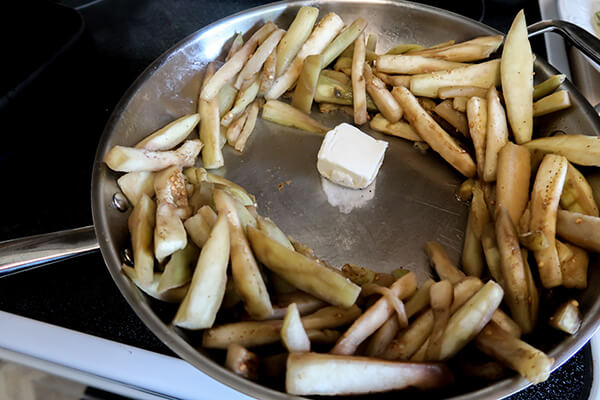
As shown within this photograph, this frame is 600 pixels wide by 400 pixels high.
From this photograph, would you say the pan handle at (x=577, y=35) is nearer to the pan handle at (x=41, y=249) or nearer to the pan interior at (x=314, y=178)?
the pan interior at (x=314, y=178)

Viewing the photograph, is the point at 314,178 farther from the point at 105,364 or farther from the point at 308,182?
the point at 105,364

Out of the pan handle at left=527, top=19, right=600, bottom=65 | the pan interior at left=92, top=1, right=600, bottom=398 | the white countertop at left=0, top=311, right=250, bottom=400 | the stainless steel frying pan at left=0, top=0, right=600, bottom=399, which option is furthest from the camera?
the pan handle at left=527, top=19, right=600, bottom=65

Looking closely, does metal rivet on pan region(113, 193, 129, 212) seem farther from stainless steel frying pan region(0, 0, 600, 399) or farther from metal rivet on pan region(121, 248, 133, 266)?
metal rivet on pan region(121, 248, 133, 266)

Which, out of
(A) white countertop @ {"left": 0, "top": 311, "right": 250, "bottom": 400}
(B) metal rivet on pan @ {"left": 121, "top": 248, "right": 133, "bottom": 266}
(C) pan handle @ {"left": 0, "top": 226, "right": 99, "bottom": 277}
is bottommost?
(A) white countertop @ {"left": 0, "top": 311, "right": 250, "bottom": 400}

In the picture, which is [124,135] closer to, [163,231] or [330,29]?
[163,231]

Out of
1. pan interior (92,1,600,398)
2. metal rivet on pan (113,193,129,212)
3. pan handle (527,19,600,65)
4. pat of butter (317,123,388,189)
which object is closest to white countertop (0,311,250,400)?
pan interior (92,1,600,398)

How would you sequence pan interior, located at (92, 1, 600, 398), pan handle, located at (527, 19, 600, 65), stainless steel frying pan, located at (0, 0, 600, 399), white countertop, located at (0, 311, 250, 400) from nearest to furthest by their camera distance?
white countertop, located at (0, 311, 250, 400)
stainless steel frying pan, located at (0, 0, 600, 399)
pan interior, located at (92, 1, 600, 398)
pan handle, located at (527, 19, 600, 65)
